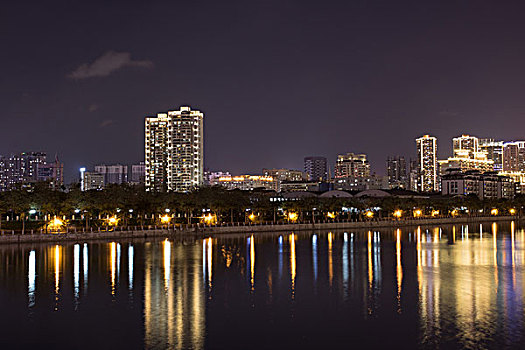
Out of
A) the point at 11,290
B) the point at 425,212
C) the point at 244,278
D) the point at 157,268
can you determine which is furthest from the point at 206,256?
the point at 425,212

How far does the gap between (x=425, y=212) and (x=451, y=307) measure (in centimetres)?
11558

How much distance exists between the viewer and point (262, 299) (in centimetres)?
3041

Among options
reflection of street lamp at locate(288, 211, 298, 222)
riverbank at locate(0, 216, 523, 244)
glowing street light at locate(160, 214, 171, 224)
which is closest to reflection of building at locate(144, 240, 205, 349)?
riverbank at locate(0, 216, 523, 244)

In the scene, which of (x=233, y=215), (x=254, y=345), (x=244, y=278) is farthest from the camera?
(x=233, y=215)

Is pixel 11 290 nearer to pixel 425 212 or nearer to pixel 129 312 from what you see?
pixel 129 312

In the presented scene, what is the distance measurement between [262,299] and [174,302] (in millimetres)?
4823

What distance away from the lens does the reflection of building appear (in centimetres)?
2227

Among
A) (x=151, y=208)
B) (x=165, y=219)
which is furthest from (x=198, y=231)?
(x=151, y=208)

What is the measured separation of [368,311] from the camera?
27.2m

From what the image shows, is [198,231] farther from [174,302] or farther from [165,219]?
[174,302]

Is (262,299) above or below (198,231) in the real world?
below

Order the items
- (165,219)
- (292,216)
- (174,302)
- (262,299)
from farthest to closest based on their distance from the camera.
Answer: (292,216) → (165,219) → (262,299) → (174,302)

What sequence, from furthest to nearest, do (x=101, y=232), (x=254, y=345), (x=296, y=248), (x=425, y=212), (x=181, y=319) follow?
(x=425, y=212) < (x=101, y=232) < (x=296, y=248) < (x=181, y=319) < (x=254, y=345)

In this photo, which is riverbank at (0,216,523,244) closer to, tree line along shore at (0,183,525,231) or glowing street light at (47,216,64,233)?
glowing street light at (47,216,64,233)
